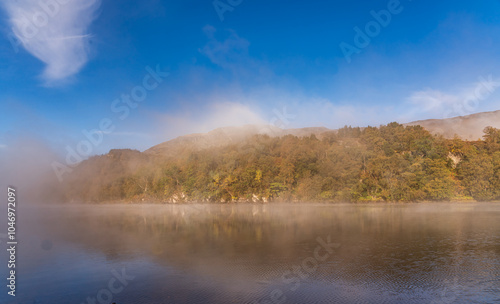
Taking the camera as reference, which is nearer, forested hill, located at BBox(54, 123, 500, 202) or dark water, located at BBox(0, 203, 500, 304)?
dark water, located at BBox(0, 203, 500, 304)

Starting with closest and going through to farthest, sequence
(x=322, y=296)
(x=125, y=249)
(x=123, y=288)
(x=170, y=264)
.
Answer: (x=322, y=296)
(x=123, y=288)
(x=170, y=264)
(x=125, y=249)

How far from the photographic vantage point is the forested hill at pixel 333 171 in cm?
7269

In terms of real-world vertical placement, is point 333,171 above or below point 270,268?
above

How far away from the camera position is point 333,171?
276 ft

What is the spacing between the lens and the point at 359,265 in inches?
705

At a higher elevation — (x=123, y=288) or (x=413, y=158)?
(x=413, y=158)

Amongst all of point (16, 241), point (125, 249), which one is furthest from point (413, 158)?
point (16, 241)

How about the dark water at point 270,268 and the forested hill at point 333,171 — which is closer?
the dark water at point 270,268

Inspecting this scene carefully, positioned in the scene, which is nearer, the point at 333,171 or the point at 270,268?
the point at 270,268

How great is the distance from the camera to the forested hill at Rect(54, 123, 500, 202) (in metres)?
72.7

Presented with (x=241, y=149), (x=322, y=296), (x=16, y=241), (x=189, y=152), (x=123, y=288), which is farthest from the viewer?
(x=189, y=152)

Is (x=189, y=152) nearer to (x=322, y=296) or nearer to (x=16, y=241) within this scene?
(x=16, y=241)

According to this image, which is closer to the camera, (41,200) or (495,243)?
(495,243)

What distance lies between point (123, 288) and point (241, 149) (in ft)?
337
